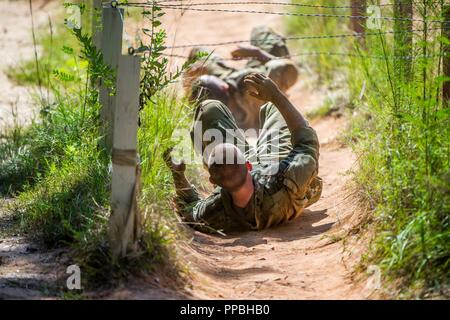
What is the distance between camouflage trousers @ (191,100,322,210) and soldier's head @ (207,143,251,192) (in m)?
0.58

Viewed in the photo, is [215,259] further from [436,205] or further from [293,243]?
[436,205]

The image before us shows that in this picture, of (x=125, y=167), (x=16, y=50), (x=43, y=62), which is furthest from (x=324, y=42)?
(x=125, y=167)

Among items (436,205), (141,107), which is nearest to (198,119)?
(141,107)

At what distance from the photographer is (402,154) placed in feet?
14.4

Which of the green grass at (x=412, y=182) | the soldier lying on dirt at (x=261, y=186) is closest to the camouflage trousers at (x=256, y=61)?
the soldier lying on dirt at (x=261, y=186)

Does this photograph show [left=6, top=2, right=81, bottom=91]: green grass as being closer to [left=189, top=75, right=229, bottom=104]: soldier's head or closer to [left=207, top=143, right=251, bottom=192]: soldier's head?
[left=189, top=75, right=229, bottom=104]: soldier's head

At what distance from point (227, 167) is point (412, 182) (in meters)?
1.24

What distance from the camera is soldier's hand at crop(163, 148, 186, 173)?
5289 millimetres

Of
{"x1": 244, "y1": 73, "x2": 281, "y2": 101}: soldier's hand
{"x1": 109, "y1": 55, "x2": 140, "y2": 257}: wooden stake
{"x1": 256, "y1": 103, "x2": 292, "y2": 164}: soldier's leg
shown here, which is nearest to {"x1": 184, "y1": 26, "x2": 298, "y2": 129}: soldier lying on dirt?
{"x1": 256, "y1": 103, "x2": 292, "y2": 164}: soldier's leg

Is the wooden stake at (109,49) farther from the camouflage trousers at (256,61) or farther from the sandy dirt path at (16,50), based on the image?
the camouflage trousers at (256,61)

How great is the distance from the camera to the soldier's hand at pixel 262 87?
552 cm

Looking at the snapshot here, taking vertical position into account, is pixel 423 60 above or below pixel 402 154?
above
